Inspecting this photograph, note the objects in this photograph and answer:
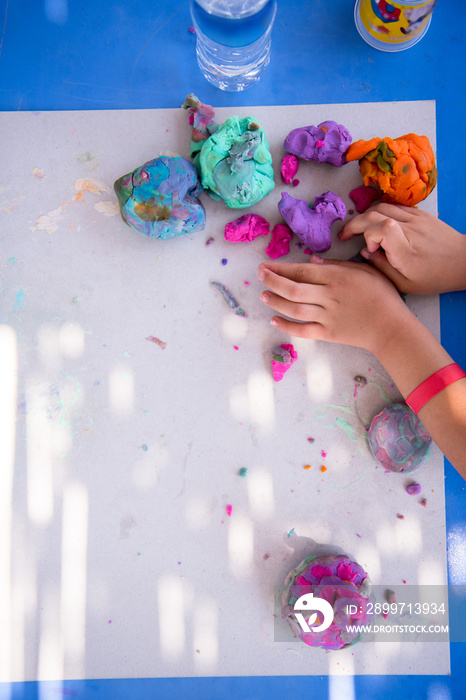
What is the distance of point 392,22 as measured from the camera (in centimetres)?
85

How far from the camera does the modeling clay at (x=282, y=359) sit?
87cm

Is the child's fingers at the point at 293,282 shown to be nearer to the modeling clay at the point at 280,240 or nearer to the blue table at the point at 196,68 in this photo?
the modeling clay at the point at 280,240

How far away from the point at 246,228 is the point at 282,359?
0.25 m

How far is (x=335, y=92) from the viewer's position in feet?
2.98

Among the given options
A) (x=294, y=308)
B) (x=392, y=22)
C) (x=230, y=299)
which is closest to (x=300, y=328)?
(x=294, y=308)

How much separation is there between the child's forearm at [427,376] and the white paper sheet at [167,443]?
0.07 meters

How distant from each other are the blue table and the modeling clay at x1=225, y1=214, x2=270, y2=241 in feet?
0.78

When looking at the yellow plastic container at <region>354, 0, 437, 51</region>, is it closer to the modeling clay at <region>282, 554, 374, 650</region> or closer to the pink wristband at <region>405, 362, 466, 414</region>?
the pink wristband at <region>405, 362, 466, 414</region>

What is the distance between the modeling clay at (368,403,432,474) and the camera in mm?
842

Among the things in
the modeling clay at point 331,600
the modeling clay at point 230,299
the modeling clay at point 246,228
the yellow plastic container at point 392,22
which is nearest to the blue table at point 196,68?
the yellow plastic container at point 392,22

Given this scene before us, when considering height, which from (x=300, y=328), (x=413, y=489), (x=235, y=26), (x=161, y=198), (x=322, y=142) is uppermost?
(x=235, y=26)

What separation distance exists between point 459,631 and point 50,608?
779 mm

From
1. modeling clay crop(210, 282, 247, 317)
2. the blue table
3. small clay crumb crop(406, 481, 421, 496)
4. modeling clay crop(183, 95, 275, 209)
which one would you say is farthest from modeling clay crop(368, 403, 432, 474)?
modeling clay crop(183, 95, 275, 209)

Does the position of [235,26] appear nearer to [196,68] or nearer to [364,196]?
[196,68]
